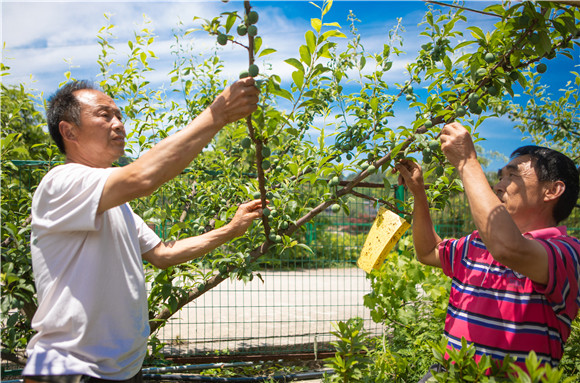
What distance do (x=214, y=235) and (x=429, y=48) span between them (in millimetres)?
1601

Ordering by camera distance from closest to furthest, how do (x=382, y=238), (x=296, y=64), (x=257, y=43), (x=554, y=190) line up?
(x=257, y=43)
(x=296, y=64)
(x=554, y=190)
(x=382, y=238)

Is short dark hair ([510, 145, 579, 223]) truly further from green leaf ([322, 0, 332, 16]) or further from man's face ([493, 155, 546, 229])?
green leaf ([322, 0, 332, 16])

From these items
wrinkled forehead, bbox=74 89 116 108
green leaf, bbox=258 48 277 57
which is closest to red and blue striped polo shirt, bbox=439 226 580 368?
green leaf, bbox=258 48 277 57

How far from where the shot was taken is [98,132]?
5.70 feet

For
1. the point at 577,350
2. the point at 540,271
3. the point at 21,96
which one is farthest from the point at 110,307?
the point at 21,96

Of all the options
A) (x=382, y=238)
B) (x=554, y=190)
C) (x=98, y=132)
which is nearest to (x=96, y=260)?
(x=98, y=132)

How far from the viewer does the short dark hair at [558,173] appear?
1.71m

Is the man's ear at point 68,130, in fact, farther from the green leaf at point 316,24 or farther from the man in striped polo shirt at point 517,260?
the man in striped polo shirt at point 517,260

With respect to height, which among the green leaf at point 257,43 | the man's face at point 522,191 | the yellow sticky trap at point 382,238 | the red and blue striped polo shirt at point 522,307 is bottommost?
the red and blue striped polo shirt at point 522,307

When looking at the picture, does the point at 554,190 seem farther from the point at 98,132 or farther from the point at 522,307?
the point at 98,132

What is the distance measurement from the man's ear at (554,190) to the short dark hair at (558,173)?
0.6 inches

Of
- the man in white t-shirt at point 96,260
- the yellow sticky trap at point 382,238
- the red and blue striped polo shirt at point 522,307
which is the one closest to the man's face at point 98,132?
the man in white t-shirt at point 96,260

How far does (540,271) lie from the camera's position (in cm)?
146

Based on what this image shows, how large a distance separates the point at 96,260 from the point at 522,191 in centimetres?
156
